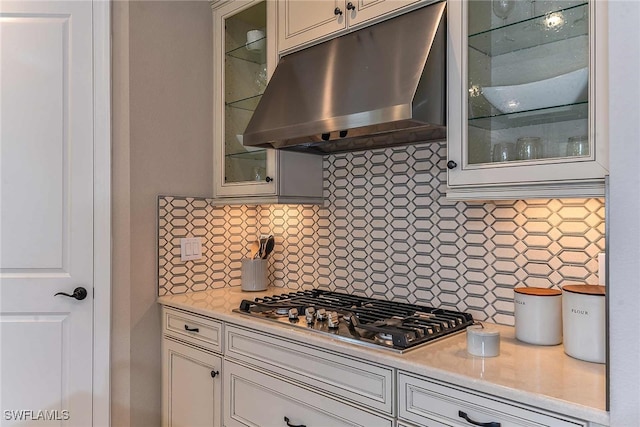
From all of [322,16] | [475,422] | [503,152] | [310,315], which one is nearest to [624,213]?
[503,152]

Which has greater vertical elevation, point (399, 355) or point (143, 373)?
point (399, 355)

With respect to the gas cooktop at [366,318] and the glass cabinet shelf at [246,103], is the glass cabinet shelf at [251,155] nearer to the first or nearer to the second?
the glass cabinet shelf at [246,103]

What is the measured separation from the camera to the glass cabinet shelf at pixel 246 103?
2.21 m

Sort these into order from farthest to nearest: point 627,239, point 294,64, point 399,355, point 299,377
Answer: point 294,64 < point 299,377 < point 399,355 < point 627,239

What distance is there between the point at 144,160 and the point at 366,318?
1.35m

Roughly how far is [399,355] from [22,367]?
1768mm

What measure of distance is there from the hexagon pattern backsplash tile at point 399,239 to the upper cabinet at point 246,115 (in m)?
0.16

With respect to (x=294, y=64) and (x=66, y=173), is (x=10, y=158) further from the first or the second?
(x=294, y=64)

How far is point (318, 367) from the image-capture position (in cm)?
146

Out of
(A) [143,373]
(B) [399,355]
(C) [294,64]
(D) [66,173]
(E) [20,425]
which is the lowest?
(E) [20,425]

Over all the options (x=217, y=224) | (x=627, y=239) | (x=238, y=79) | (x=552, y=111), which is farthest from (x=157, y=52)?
(x=627, y=239)

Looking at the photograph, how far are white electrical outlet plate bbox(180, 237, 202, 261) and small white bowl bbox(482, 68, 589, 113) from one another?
159cm

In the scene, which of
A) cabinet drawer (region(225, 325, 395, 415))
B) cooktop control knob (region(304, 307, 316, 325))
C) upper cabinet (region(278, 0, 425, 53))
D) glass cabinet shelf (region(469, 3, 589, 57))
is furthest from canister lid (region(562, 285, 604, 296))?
upper cabinet (region(278, 0, 425, 53))

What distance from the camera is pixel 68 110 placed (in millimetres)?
2078
